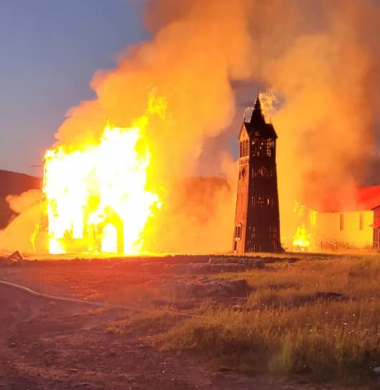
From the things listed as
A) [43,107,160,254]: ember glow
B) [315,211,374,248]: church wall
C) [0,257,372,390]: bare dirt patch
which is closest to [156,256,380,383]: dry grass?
[0,257,372,390]: bare dirt patch

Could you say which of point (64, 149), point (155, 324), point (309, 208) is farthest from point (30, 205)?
point (155, 324)

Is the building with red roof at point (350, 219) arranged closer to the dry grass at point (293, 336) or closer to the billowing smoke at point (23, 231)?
the billowing smoke at point (23, 231)

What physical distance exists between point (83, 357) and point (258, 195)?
36.6 meters

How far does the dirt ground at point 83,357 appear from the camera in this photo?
934cm

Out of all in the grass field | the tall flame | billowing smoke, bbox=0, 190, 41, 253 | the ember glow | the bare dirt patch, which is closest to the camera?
the bare dirt patch

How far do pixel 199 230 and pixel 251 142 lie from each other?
19.8m

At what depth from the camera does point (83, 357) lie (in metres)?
11.1

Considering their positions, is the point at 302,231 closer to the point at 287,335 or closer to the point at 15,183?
the point at 287,335

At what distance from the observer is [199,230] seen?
212ft

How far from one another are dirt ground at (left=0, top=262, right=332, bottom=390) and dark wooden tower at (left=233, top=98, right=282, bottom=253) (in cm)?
2826

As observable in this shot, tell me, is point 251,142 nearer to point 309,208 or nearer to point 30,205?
point 309,208

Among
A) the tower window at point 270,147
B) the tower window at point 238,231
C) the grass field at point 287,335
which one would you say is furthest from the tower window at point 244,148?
the grass field at point 287,335

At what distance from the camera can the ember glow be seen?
42.2 metres

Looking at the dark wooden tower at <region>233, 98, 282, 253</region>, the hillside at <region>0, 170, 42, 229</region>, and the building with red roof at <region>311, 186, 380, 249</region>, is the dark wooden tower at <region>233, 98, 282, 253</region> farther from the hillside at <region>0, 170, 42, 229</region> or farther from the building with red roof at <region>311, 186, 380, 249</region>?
the hillside at <region>0, 170, 42, 229</region>
